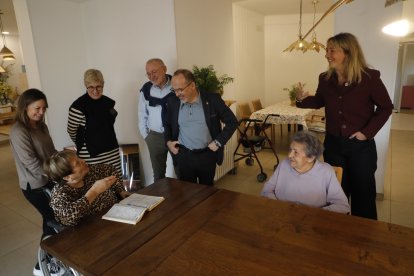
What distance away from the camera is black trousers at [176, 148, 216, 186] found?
235 cm

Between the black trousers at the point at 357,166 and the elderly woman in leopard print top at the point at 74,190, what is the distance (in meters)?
1.58

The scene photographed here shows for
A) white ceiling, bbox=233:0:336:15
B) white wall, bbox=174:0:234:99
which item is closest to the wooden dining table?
white wall, bbox=174:0:234:99

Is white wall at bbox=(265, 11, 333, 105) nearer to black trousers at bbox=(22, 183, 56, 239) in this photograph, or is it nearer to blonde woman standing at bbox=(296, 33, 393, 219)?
blonde woman standing at bbox=(296, 33, 393, 219)

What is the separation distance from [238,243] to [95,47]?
3469 millimetres

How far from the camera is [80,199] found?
154cm

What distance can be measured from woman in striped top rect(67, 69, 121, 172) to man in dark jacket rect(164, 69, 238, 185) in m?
0.64

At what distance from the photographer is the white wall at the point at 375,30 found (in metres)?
2.92

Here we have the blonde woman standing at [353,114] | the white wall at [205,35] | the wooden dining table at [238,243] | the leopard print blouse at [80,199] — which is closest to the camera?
the wooden dining table at [238,243]

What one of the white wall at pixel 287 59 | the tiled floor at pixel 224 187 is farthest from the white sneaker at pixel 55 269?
the white wall at pixel 287 59

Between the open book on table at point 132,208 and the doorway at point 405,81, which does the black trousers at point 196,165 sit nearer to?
the open book on table at point 132,208

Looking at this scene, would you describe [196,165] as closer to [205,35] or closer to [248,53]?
[205,35]

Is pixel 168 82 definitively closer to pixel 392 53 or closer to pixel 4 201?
pixel 392 53

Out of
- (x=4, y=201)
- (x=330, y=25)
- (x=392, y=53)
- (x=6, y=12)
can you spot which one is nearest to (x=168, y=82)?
(x=392, y=53)

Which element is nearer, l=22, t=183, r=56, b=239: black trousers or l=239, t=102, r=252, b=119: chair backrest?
l=22, t=183, r=56, b=239: black trousers
